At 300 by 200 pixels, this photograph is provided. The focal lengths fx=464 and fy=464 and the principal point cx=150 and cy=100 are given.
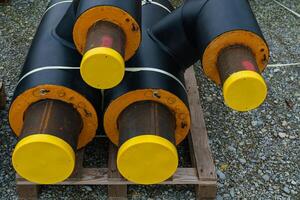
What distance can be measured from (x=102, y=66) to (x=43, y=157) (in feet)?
1.52

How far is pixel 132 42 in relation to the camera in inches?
79.0

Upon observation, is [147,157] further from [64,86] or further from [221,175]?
[221,175]

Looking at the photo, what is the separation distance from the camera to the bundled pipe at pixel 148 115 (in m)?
1.92

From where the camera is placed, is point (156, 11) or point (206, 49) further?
point (156, 11)

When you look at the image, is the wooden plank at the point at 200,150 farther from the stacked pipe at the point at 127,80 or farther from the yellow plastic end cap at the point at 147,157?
the yellow plastic end cap at the point at 147,157

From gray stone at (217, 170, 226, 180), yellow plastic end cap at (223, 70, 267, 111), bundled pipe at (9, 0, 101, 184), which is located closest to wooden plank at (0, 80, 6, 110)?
bundled pipe at (9, 0, 101, 184)

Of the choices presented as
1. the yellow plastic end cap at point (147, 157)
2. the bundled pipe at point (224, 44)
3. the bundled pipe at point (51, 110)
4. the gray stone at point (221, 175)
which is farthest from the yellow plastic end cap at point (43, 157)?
the gray stone at point (221, 175)

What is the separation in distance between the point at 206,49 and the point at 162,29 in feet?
1.41

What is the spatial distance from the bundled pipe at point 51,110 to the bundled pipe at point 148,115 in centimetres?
13

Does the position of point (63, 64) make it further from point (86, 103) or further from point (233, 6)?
point (233, 6)

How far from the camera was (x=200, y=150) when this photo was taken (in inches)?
96.6

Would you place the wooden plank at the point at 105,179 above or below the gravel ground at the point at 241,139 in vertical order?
above

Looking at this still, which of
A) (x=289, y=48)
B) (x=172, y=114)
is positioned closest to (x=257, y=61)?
(x=172, y=114)

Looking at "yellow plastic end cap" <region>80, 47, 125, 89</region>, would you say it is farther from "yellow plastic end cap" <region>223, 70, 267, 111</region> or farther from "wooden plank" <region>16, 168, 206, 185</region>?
"wooden plank" <region>16, 168, 206, 185</region>
